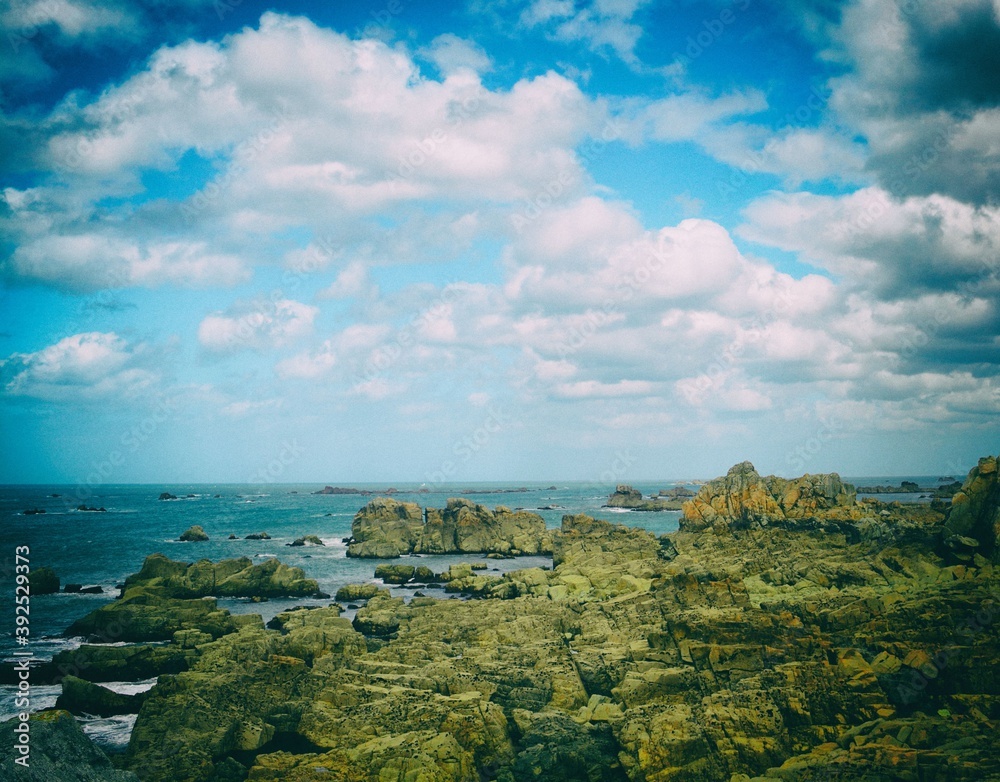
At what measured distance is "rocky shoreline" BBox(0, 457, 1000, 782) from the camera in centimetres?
1528

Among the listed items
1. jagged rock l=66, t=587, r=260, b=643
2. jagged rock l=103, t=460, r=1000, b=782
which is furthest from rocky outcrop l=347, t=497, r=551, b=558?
jagged rock l=103, t=460, r=1000, b=782

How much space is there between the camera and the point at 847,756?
1348 cm

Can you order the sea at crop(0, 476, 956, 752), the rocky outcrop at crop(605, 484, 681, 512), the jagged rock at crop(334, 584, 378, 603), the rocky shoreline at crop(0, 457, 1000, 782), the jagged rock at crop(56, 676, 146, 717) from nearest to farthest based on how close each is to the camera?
the rocky shoreline at crop(0, 457, 1000, 782) → the jagged rock at crop(56, 676, 146, 717) → the sea at crop(0, 476, 956, 752) → the jagged rock at crop(334, 584, 378, 603) → the rocky outcrop at crop(605, 484, 681, 512)

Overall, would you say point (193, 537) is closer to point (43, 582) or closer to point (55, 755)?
point (43, 582)

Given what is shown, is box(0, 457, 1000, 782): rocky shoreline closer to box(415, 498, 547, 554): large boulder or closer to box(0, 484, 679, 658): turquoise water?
box(0, 484, 679, 658): turquoise water

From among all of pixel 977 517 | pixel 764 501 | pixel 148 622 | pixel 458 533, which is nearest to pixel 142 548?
pixel 458 533

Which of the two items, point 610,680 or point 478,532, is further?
point 478,532

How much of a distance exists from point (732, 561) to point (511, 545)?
4193 cm

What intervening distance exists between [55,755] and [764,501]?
5005 centimetres

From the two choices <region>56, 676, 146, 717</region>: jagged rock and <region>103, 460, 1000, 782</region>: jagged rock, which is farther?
<region>56, 676, 146, 717</region>: jagged rock

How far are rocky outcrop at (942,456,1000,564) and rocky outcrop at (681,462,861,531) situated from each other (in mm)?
14327

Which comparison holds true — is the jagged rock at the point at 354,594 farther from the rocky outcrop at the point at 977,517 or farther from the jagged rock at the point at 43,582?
the rocky outcrop at the point at 977,517

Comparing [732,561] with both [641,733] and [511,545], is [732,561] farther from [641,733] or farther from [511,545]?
[511,545]

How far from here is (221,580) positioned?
49.1 m
